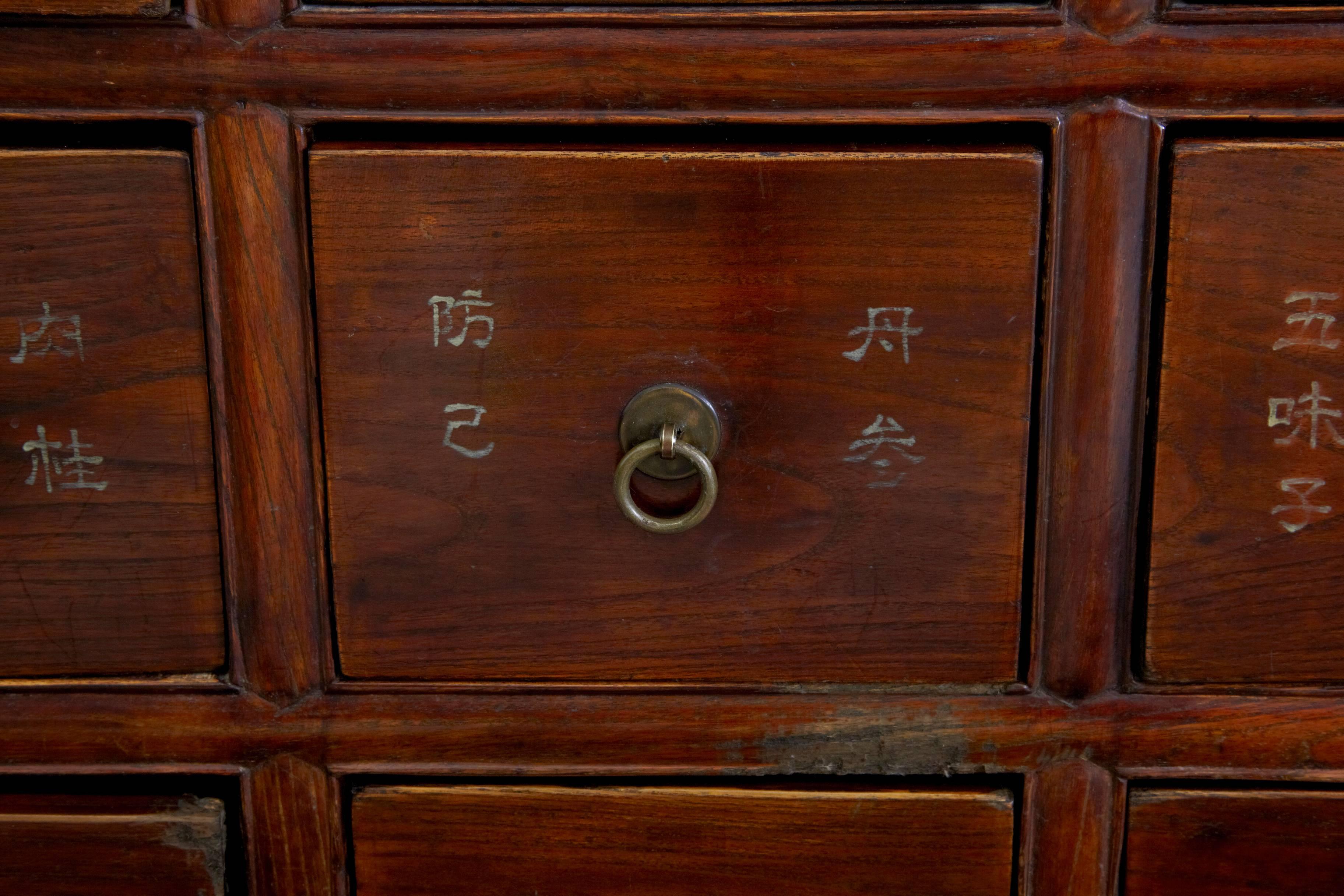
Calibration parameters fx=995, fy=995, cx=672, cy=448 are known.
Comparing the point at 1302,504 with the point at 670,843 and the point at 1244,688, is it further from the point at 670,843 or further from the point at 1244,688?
the point at 670,843

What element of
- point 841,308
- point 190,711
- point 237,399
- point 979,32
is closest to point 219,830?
point 190,711

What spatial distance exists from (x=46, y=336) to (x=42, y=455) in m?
0.05

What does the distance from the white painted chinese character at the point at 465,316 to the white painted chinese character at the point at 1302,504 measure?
31cm

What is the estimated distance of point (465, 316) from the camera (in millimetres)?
377

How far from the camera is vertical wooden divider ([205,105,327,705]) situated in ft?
1.21

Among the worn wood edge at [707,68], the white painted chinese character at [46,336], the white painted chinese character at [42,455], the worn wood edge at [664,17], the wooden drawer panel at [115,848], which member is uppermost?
the worn wood edge at [664,17]

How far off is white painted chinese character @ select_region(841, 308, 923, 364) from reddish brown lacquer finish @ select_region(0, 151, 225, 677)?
0.25 metres

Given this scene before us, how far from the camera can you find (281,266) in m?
0.38

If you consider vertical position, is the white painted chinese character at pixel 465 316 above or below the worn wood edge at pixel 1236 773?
above

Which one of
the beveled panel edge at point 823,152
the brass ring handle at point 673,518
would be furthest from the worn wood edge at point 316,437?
the brass ring handle at point 673,518

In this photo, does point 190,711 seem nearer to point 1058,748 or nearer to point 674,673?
point 674,673

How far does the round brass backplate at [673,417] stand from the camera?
0.38 m

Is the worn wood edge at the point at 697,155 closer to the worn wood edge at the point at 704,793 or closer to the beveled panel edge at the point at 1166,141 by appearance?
the beveled panel edge at the point at 1166,141

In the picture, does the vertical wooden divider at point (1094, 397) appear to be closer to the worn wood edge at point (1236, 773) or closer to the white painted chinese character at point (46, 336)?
the worn wood edge at point (1236, 773)
